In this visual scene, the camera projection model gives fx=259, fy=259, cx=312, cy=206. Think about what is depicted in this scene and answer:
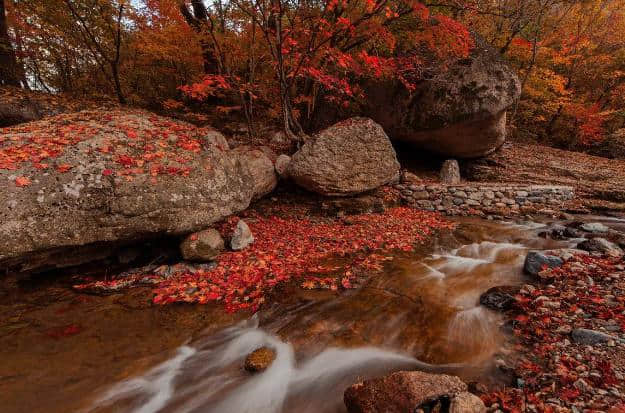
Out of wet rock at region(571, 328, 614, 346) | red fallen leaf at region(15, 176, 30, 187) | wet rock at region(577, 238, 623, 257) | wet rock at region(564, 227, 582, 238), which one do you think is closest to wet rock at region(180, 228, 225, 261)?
red fallen leaf at region(15, 176, 30, 187)

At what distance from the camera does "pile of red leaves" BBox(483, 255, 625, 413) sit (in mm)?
2076

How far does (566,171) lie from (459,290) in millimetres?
10015

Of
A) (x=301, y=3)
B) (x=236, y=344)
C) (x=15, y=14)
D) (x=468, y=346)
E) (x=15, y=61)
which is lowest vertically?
(x=236, y=344)

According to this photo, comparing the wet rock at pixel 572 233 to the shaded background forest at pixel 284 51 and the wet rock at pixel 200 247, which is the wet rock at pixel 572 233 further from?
the wet rock at pixel 200 247

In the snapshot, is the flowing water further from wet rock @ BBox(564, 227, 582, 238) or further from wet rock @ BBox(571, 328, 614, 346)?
wet rock @ BBox(564, 227, 582, 238)

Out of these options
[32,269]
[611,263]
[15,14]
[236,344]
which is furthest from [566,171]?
[15,14]

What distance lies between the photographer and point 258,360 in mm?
3135

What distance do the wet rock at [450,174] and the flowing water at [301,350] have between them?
6.17 metres

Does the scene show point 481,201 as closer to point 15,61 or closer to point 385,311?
point 385,311

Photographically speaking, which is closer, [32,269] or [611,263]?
[611,263]

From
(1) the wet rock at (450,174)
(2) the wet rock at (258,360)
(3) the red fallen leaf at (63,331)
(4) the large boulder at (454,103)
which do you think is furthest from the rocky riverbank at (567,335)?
(1) the wet rock at (450,174)

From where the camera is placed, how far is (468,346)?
3064 mm

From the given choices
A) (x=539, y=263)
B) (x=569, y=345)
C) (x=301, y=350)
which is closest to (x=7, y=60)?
(x=301, y=350)

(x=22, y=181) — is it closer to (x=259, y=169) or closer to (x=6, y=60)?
(x=259, y=169)
